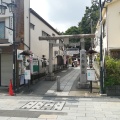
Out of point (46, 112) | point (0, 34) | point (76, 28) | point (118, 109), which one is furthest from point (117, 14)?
point (76, 28)

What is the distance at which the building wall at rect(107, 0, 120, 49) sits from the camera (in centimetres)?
2198

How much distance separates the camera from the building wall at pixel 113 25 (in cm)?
2198

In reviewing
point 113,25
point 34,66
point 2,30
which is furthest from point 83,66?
point 2,30

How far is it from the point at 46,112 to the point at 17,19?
1062 cm

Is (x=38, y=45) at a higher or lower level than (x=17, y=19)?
lower

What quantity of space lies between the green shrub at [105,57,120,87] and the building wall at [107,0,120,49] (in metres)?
5.08

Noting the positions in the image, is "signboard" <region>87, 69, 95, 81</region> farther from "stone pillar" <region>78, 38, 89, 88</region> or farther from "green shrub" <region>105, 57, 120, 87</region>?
"stone pillar" <region>78, 38, 89, 88</region>

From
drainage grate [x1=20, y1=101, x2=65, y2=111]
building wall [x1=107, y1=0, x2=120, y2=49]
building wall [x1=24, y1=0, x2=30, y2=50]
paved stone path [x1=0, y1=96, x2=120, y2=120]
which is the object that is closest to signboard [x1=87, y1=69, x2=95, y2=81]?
paved stone path [x1=0, y1=96, x2=120, y2=120]

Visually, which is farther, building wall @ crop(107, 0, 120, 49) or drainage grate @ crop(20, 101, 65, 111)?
building wall @ crop(107, 0, 120, 49)

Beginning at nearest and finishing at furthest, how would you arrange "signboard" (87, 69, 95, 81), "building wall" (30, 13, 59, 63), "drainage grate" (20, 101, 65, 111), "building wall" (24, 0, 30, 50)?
"drainage grate" (20, 101, 65, 111) → "signboard" (87, 69, 95, 81) → "building wall" (24, 0, 30, 50) → "building wall" (30, 13, 59, 63)

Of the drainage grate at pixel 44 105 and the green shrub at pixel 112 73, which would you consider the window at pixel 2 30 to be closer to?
the drainage grate at pixel 44 105

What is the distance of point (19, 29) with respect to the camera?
2069 centimetres

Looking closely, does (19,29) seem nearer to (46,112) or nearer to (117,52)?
(117,52)

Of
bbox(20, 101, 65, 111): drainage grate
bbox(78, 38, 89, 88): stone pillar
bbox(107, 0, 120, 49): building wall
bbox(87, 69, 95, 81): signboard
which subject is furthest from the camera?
bbox(107, 0, 120, 49): building wall
